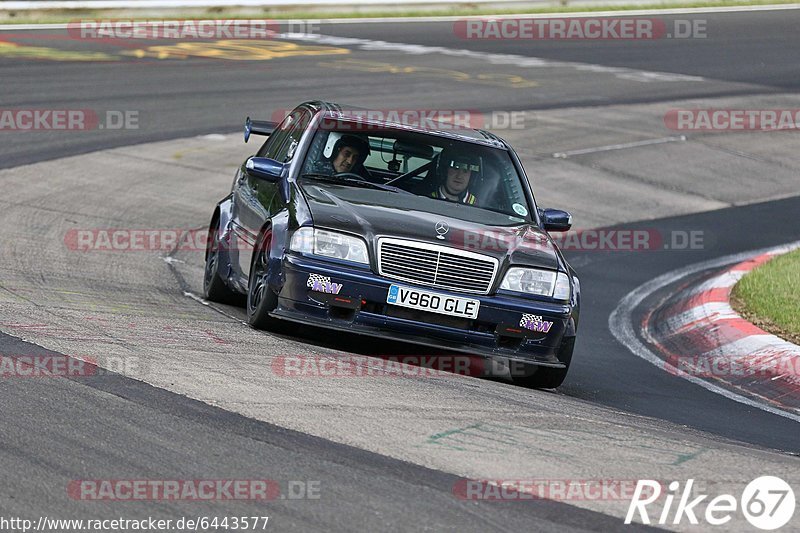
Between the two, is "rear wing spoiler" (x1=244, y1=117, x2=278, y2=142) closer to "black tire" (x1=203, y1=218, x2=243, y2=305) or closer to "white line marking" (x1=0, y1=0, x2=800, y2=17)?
"black tire" (x1=203, y1=218, x2=243, y2=305)

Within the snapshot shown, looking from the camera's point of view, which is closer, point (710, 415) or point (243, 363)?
point (243, 363)

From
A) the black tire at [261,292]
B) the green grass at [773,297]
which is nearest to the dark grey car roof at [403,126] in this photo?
the black tire at [261,292]

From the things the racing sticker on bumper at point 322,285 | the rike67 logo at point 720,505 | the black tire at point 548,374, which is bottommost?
the black tire at point 548,374

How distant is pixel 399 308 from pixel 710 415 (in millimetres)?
1934

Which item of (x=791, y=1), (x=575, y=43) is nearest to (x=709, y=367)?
(x=575, y=43)

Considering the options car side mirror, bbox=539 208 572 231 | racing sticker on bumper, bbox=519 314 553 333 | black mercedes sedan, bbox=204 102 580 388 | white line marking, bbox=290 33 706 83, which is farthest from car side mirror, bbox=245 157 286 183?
white line marking, bbox=290 33 706 83

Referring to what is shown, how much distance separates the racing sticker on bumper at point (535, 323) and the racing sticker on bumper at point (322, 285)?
109 centimetres

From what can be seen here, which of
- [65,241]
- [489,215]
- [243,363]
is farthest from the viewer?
[65,241]

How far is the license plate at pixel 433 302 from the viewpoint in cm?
783

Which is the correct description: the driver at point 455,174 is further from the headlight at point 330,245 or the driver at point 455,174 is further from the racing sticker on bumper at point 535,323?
the racing sticker on bumper at point 535,323

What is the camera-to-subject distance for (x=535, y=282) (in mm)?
8062

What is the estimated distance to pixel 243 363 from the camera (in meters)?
7.11

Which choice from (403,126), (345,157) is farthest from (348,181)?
(403,126)

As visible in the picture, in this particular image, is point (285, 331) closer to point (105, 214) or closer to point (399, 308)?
point (399, 308)
